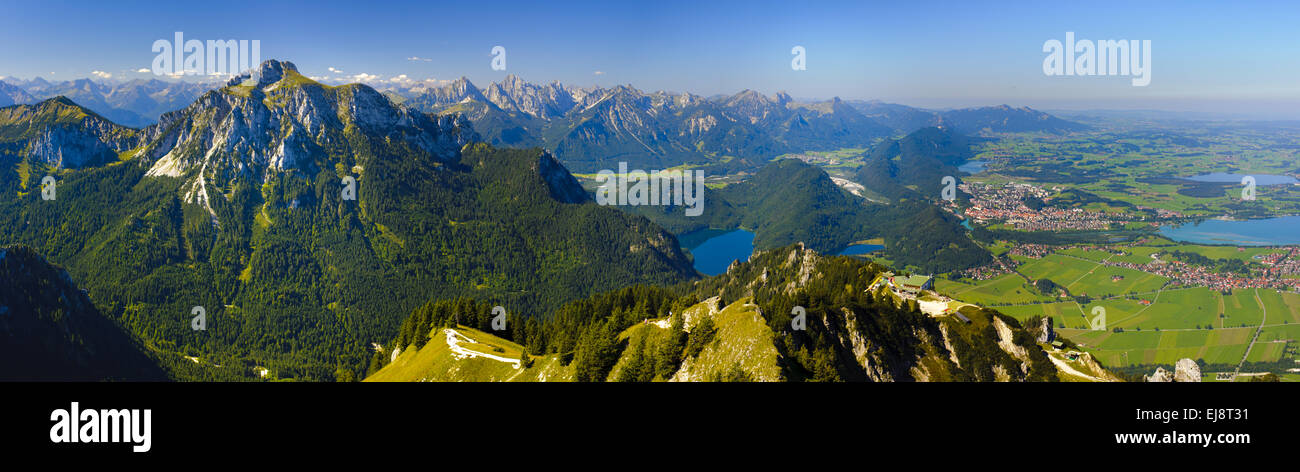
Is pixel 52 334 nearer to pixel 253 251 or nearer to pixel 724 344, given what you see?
pixel 253 251

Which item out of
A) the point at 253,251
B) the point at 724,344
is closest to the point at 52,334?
the point at 253,251

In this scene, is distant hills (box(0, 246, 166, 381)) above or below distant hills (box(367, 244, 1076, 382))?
below

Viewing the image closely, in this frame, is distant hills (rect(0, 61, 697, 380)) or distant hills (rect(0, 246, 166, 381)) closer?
distant hills (rect(0, 246, 166, 381))

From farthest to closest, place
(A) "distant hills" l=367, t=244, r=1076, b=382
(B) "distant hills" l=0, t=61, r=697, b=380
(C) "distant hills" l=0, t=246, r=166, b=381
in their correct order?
(B) "distant hills" l=0, t=61, r=697, b=380 < (C) "distant hills" l=0, t=246, r=166, b=381 < (A) "distant hills" l=367, t=244, r=1076, b=382

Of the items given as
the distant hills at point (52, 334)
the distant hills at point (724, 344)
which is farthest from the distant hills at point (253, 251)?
the distant hills at point (724, 344)

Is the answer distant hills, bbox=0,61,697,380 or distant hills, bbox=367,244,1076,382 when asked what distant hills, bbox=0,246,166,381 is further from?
distant hills, bbox=367,244,1076,382

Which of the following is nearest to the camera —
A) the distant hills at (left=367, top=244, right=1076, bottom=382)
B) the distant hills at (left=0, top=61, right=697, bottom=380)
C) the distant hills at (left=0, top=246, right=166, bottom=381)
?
the distant hills at (left=367, top=244, right=1076, bottom=382)

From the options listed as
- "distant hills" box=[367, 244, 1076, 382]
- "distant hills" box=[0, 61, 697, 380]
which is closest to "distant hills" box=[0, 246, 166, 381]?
"distant hills" box=[0, 61, 697, 380]

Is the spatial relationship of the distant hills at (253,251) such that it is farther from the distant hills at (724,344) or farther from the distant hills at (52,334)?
the distant hills at (724,344)

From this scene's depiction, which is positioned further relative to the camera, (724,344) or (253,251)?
(253,251)

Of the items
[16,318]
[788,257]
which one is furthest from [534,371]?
[16,318]

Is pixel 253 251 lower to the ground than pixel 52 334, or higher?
higher
